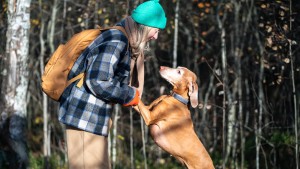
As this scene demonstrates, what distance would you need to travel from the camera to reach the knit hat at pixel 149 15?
14.6ft

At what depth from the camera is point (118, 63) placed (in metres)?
4.37

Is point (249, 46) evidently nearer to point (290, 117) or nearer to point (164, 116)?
point (290, 117)

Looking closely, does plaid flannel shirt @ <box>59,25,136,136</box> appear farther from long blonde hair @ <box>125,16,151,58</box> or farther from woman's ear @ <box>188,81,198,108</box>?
woman's ear @ <box>188,81,198,108</box>

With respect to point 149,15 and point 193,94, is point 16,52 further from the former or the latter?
point 149,15

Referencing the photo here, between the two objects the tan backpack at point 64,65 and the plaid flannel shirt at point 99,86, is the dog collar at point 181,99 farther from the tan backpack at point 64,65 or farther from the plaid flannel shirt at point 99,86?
the tan backpack at point 64,65

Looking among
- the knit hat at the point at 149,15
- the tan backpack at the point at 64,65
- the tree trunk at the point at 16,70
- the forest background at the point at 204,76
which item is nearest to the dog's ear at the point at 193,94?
the forest background at the point at 204,76

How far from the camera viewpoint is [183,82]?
18.1ft

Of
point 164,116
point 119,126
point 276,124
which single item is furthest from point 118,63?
point 119,126

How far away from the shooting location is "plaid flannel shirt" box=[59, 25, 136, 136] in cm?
420

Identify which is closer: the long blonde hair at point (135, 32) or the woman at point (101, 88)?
the woman at point (101, 88)

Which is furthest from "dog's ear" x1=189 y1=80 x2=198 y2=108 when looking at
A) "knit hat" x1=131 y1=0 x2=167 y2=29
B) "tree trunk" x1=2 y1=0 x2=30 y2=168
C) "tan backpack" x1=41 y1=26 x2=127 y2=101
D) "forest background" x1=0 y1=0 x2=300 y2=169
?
"tree trunk" x1=2 y1=0 x2=30 y2=168

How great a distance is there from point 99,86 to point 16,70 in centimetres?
230

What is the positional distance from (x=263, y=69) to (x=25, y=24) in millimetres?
3977

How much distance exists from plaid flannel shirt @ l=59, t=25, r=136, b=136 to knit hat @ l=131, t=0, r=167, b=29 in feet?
0.71
